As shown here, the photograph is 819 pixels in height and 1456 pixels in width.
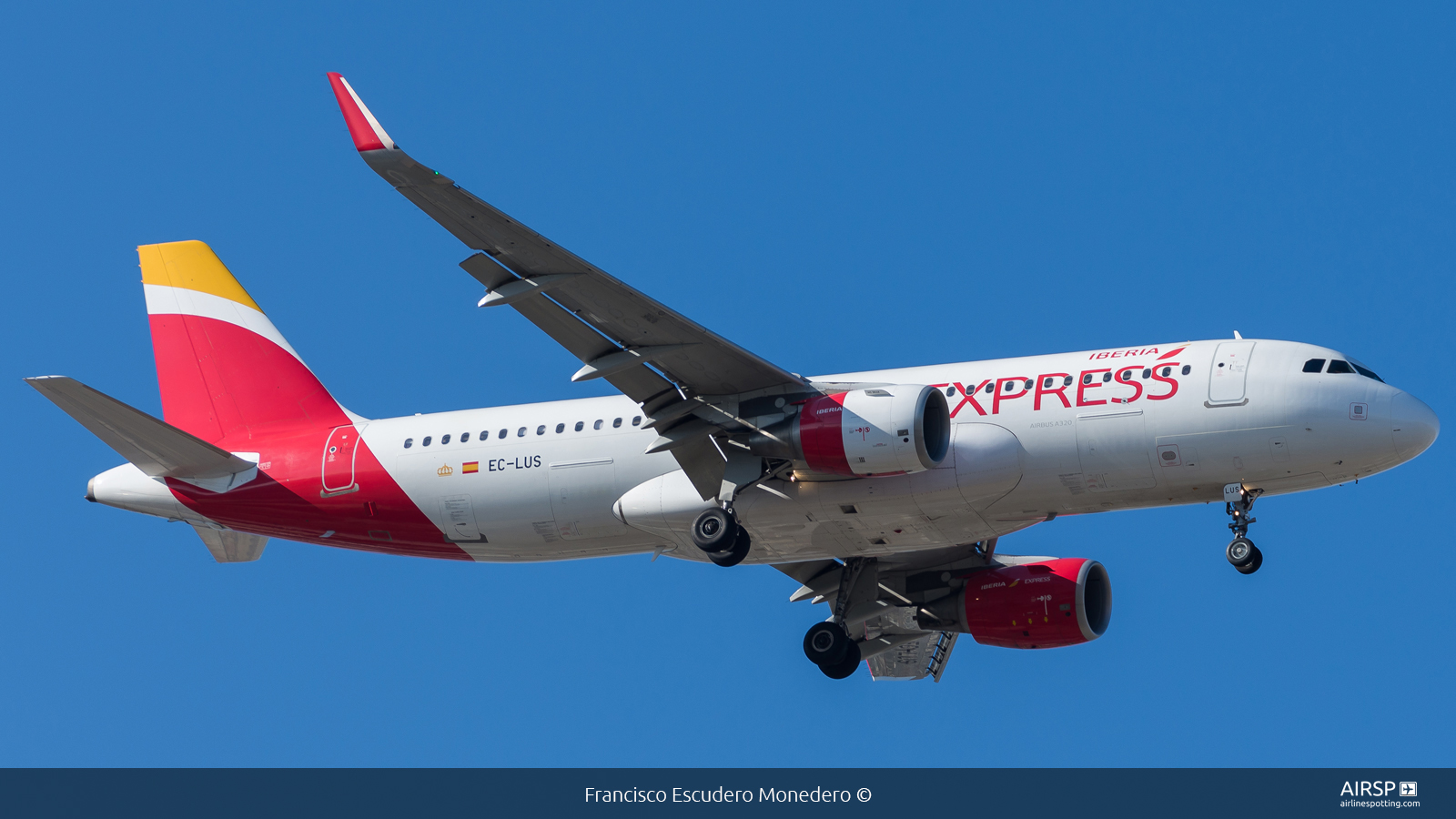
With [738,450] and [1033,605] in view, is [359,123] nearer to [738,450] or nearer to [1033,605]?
[738,450]

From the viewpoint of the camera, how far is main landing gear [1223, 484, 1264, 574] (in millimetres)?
27547

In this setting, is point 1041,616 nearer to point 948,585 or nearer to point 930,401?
point 948,585

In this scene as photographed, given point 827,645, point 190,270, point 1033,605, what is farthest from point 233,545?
A: point 1033,605

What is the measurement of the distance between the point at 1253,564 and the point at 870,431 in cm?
689

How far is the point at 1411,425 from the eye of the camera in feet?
88.6

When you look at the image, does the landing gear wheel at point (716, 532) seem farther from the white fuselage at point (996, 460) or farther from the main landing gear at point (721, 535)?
the white fuselage at point (996, 460)

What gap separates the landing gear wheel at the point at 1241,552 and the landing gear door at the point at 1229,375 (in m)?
2.43

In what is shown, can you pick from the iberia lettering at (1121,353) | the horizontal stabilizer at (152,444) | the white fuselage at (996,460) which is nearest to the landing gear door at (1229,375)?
the white fuselage at (996,460)

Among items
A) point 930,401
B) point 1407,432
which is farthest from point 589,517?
point 1407,432

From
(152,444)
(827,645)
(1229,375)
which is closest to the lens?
(1229,375)

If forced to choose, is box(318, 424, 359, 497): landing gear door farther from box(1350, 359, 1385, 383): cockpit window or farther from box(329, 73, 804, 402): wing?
box(1350, 359, 1385, 383): cockpit window

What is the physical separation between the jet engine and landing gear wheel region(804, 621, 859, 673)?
6188 millimetres

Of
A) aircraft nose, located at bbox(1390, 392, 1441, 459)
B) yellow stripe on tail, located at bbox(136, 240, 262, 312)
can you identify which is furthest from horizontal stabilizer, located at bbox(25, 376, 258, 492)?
aircraft nose, located at bbox(1390, 392, 1441, 459)

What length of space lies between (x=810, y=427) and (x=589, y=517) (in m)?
5.06
